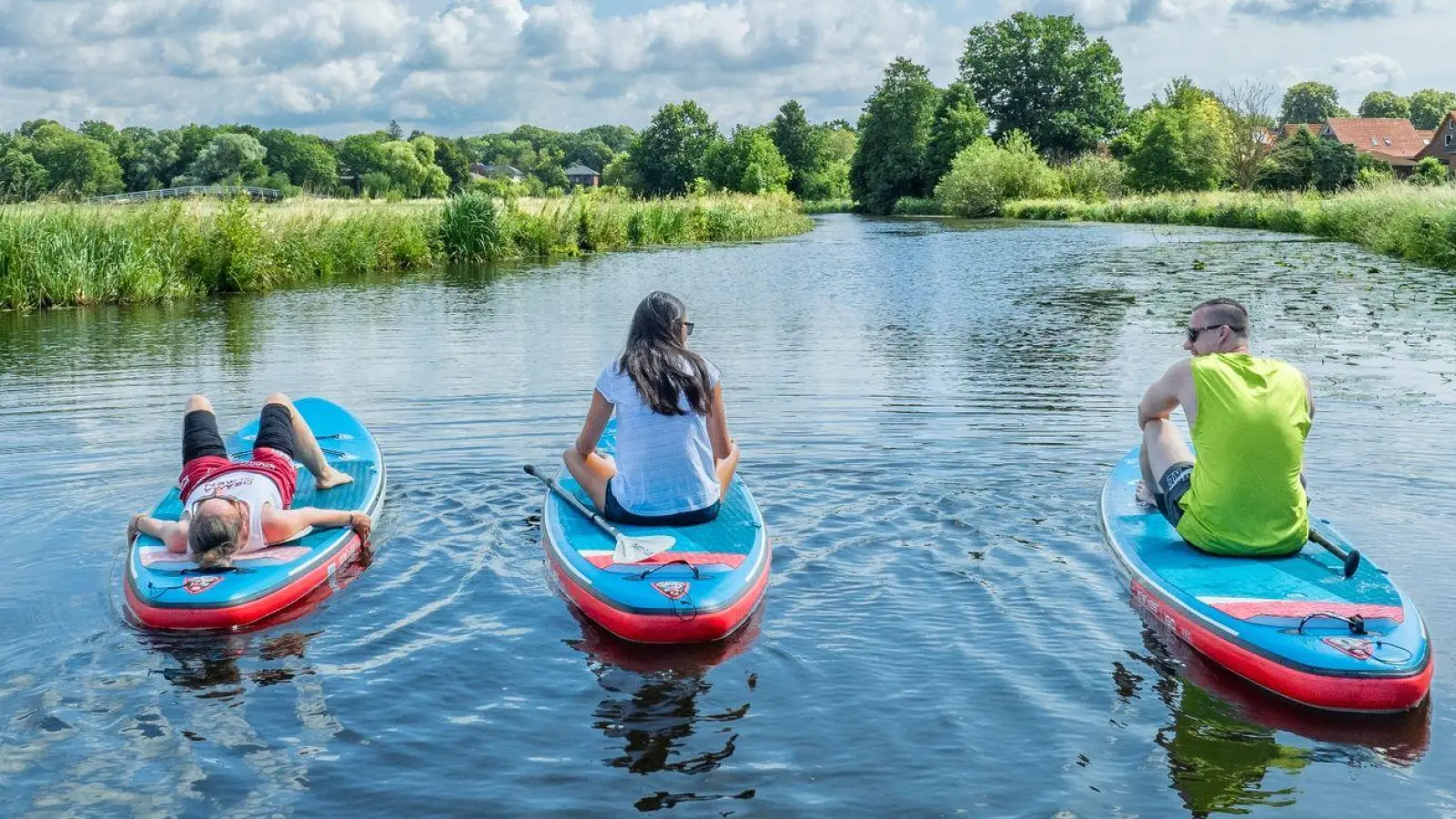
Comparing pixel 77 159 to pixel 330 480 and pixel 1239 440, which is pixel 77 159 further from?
pixel 1239 440

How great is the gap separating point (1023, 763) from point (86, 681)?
3.54 metres

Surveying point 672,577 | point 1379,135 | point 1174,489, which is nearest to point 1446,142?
point 1379,135

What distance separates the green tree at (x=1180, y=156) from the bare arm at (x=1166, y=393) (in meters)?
51.5

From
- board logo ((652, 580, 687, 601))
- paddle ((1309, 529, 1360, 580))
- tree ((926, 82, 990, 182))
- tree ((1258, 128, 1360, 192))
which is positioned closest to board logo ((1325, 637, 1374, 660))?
paddle ((1309, 529, 1360, 580))

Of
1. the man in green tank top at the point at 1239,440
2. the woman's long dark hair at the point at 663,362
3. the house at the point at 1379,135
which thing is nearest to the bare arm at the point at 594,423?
the woman's long dark hair at the point at 663,362

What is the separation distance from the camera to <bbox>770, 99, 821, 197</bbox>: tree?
318 ft

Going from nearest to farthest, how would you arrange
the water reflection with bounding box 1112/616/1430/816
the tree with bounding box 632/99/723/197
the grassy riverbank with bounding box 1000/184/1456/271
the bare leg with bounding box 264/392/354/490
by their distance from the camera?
the water reflection with bounding box 1112/616/1430/816
the bare leg with bounding box 264/392/354/490
the grassy riverbank with bounding box 1000/184/1456/271
the tree with bounding box 632/99/723/197

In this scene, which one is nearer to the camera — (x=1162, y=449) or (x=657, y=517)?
(x=657, y=517)

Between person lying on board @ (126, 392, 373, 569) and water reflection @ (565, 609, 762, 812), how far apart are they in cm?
160

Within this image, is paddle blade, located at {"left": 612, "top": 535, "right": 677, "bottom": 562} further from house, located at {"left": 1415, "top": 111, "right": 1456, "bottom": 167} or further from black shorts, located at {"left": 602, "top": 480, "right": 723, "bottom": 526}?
house, located at {"left": 1415, "top": 111, "right": 1456, "bottom": 167}

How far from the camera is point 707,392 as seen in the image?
570 cm

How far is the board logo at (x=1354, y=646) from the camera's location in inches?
171

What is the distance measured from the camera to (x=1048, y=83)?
278ft

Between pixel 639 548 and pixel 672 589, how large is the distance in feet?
1.39
